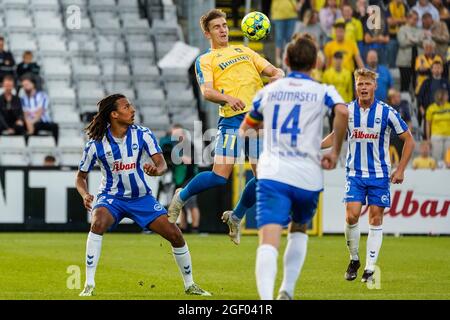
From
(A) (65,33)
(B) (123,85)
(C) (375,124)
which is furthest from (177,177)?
(C) (375,124)

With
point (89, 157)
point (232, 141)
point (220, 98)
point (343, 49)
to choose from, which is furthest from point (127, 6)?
point (89, 157)

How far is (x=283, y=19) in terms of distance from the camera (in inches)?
920

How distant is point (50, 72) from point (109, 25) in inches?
70.3

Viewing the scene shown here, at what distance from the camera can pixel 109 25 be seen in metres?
25.7

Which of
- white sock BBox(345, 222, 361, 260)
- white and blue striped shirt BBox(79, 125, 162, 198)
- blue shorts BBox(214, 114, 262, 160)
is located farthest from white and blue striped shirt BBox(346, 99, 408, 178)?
white and blue striped shirt BBox(79, 125, 162, 198)

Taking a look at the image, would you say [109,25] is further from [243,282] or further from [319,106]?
[319,106]

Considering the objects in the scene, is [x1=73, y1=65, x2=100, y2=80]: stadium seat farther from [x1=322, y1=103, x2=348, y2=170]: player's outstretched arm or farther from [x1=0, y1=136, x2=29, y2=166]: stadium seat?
[x1=322, y1=103, x2=348, y2=170]: player's outstretched arm

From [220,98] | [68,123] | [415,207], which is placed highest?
[220,98]

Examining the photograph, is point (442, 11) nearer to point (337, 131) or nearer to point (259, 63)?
point (259, 63)

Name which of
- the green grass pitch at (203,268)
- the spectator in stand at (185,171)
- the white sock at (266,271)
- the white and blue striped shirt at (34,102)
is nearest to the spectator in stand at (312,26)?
the spectator in stand at (185,171)

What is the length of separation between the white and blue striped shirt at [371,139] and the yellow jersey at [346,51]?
9512mm

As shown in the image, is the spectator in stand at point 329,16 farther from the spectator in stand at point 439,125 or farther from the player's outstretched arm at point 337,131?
the player's outstretched arm at point 337,131

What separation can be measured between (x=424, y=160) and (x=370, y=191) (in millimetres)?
8646
